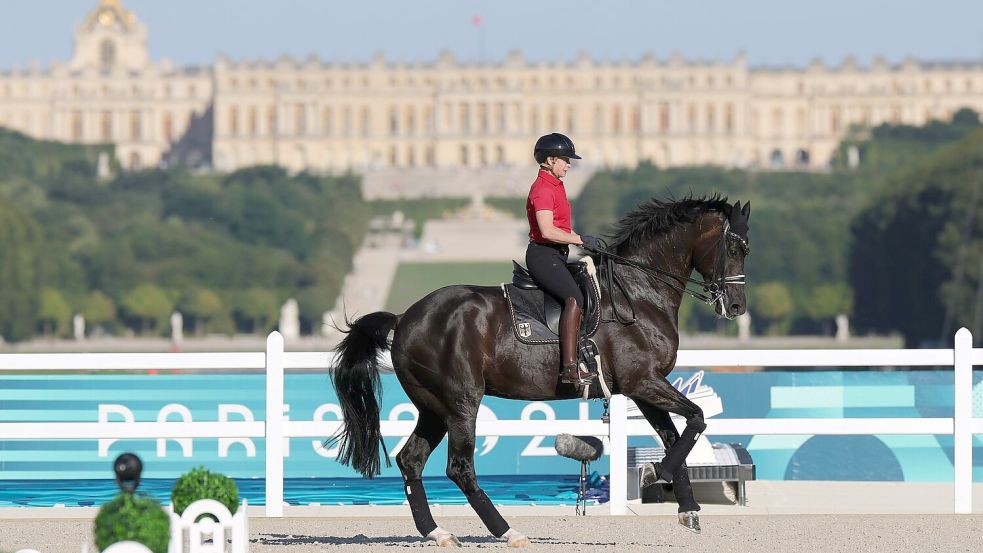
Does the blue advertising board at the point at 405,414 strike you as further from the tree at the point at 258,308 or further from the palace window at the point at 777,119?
the palace window at the point at 777,119

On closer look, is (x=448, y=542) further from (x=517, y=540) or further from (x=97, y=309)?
(x=97, y=309)

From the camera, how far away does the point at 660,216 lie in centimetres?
1116

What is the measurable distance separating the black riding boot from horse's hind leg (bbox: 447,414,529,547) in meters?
0.55

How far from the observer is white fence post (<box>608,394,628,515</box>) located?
12.6 metres

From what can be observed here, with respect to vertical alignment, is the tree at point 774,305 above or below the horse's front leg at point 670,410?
above

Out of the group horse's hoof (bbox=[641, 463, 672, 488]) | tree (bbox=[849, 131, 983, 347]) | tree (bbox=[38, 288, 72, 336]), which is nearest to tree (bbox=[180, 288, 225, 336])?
tree (bbox=[38, 288, 72, 336])

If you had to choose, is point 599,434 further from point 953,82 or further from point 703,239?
point 953,82

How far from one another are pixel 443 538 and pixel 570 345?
1.17 m

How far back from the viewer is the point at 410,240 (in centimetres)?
10069

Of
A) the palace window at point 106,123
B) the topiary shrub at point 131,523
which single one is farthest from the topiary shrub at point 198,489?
the palace window at point 106,123

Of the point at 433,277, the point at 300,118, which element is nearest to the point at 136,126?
the point at 300,118

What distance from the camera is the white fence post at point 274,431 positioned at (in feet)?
41.2

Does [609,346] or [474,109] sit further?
[474,109]

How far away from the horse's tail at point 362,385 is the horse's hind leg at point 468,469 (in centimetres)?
49
